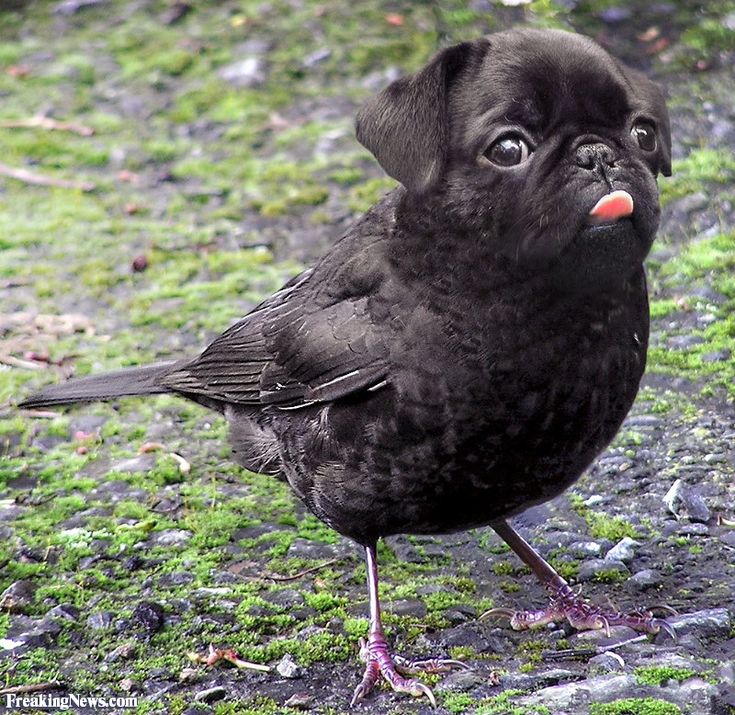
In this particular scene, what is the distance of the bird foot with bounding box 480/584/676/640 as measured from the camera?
4.02m

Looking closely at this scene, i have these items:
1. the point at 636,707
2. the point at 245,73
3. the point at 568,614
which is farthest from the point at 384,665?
the point at 245,73

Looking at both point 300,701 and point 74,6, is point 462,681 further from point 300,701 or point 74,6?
point 74,6

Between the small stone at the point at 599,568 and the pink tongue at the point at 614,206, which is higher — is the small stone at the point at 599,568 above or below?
below

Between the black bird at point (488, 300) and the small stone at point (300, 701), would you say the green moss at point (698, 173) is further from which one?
the small stone at point (300, 701)

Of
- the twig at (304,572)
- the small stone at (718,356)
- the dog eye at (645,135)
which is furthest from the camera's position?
the small stone at (718,356)

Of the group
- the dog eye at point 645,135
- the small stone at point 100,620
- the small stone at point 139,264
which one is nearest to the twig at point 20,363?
the small stone at point 139,264

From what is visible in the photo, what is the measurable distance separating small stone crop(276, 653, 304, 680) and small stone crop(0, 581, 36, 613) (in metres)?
1.01

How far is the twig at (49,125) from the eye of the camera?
8.52m

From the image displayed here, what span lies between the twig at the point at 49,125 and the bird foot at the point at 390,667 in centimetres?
554

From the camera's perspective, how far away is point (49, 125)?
855 centimetres

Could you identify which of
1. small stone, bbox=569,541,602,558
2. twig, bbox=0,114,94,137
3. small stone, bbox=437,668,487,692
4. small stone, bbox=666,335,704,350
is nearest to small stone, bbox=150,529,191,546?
small stone, bbox=437,668,487,692

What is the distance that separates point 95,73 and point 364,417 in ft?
20.3

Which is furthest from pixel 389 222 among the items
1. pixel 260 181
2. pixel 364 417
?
pixel 260 181

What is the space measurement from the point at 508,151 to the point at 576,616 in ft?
5.34
